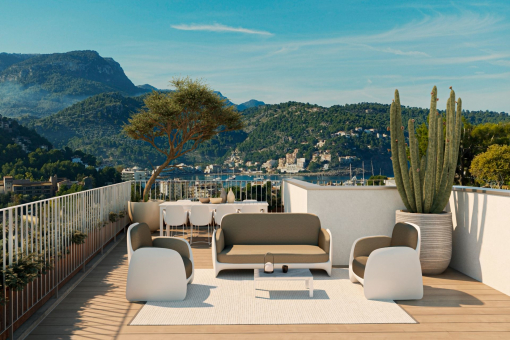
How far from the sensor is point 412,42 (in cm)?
3391

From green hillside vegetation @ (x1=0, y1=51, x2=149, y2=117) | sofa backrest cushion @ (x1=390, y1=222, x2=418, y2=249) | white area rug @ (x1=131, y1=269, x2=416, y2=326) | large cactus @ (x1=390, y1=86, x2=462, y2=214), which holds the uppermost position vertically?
green hillside vegetation @ (x1=0, y1=51, x2=149, y2=117)

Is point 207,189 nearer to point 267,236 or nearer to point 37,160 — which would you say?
point 267,236

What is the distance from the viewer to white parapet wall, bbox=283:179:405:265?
5184 millimetres

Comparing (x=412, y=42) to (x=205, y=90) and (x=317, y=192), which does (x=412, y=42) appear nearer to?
(x=205, y=90)

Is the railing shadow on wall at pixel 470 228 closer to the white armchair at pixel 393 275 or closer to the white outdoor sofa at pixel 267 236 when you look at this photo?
the white armchair at pixel 393 275

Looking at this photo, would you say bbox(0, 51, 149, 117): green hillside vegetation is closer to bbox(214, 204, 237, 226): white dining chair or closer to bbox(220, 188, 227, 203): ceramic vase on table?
bbox(220, 188, 227, 203): ceramic vase on table

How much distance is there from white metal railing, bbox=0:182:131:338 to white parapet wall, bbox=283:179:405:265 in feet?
9.49

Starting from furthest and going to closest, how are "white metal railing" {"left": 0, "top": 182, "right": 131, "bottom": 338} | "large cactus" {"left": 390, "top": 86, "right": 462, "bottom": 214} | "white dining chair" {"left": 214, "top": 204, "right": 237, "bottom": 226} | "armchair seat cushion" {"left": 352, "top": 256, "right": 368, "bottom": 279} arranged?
"white dining chair" {"left": 214, "top": 204, "right": 237, "bottom": 226} < "large cactus" {"left": 390, "top": 86, "right": 462, "bottom": 214} < "armchair seat cushion" {"left": 352, "top": 256, "right": 368, "bottom": 279} < "white metal railing" {"left": 0, "top": 182, "right": 131, "bottom": 338}

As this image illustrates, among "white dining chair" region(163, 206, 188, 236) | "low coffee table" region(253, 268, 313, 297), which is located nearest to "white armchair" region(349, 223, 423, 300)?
"low coffee table" region(253, 268, 313, 297)

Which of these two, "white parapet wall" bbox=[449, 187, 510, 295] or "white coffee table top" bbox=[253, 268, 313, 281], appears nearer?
"white coffee table top" bbox=[253, 268, 313, 281]

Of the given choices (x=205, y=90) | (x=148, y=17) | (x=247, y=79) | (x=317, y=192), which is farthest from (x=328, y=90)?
(x=317, y=192)

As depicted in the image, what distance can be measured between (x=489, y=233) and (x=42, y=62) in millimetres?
66339

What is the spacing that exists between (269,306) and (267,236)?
4.64 feet

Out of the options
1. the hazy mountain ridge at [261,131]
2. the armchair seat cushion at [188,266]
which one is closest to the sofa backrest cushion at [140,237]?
the armchair seat cushion at [188,266]
